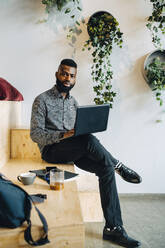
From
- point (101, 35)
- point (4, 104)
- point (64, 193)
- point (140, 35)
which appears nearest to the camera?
point (64, 193)

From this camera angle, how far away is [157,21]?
281 cm

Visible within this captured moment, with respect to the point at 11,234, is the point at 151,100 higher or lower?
higher

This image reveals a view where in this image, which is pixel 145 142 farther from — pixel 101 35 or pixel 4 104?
pixel 4 104

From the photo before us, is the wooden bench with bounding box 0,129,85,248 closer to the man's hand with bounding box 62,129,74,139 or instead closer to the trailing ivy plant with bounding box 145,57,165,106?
the man's hand with bounding box 62,129,74,139

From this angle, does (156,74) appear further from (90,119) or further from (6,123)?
(6,123)

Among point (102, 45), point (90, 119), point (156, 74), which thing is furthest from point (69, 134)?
point (156, 74)

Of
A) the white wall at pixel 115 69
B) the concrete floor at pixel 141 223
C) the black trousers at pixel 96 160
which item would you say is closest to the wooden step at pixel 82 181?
the concrete floor at pixel 141 223

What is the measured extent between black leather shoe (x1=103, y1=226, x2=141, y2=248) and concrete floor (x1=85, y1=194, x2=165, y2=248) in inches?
1.7

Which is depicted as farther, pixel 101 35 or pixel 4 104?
pixel 101 35

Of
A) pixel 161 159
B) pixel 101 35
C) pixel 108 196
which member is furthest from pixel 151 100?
pixel 108 196

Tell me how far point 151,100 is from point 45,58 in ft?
3.72

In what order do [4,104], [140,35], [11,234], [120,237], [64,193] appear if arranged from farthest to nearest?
[140,35]
[4,104]
[120,237]
[64,193]
[11,234]

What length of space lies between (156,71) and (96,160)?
122cm

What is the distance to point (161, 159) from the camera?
307cm
